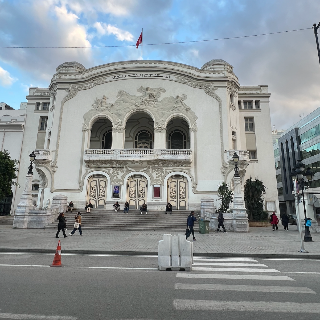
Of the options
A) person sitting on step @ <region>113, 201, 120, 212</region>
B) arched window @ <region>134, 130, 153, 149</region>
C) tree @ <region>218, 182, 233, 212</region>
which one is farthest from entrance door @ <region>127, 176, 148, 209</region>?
tree @ <region>218, 182, 233, 212</region>

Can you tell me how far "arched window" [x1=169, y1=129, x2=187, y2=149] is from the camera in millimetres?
34094

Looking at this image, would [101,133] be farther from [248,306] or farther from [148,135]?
[248,306]

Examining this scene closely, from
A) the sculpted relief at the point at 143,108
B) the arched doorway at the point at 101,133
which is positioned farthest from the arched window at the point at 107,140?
the sculpted relief at the point at 143,108

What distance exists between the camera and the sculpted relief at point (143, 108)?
3148 centimetres

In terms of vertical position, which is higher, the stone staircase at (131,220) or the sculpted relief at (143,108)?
the sculpted relief at (143,108)

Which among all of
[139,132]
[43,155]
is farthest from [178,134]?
[43,155]

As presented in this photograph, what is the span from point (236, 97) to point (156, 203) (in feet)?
57.8

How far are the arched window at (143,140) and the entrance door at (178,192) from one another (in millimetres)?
6348

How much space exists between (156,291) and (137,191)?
24.9 meters

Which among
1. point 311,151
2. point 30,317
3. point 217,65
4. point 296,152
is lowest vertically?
point 30,317

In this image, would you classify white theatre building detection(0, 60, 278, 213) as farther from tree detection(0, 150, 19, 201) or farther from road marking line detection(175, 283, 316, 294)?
road marking line detection(175, 283, 316, 294)

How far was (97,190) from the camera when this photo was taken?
3022 centimetres

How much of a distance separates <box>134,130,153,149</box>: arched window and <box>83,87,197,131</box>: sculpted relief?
3482 mm

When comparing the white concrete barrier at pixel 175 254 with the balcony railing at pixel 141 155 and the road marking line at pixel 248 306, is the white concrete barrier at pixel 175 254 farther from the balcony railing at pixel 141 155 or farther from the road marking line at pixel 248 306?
the balcony railing at pixel 141 155
